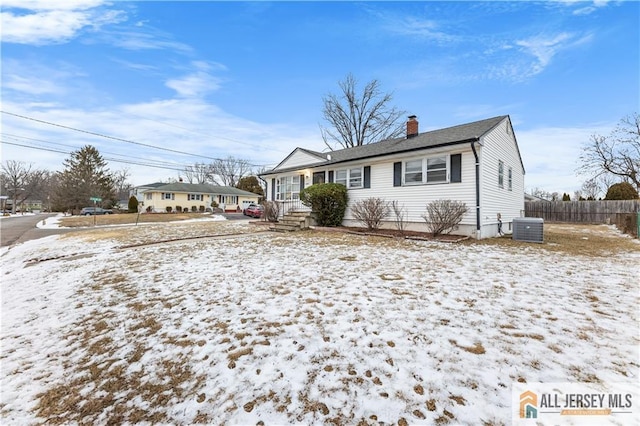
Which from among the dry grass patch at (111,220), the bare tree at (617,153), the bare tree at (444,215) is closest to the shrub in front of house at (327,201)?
the bare tree at (444,215)

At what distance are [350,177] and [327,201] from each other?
6.02ft

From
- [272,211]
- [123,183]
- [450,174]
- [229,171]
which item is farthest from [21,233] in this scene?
[123,183]

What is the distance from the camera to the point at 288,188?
635 inches

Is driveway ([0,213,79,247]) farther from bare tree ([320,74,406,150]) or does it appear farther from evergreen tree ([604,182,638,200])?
evergreen tree ([604,182,638,200])

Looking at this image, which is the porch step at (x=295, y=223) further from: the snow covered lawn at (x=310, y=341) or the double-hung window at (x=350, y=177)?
the snow covered lawn at (x=310, y=341)

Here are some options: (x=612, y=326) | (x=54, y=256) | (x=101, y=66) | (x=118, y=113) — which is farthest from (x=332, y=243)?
(x=118, y=113)

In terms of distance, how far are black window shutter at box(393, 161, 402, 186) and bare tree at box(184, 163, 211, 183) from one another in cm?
4901

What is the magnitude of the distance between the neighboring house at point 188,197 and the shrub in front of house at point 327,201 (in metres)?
30.4

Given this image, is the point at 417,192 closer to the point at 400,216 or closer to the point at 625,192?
the point at 400,216

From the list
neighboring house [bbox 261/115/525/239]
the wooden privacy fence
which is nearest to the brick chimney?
neighboring house [bbox 261/115/525/239]

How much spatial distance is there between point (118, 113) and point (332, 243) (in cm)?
2375

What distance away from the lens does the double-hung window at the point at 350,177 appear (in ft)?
41.2

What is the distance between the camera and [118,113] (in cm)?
2155

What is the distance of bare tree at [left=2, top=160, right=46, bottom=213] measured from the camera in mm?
47875
